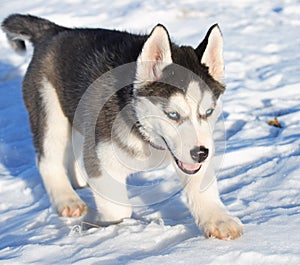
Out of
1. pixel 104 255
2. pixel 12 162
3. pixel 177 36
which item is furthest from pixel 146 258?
pixel 177 36

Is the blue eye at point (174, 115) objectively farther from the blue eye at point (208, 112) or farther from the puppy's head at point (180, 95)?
the blue eye at point (208, 112)

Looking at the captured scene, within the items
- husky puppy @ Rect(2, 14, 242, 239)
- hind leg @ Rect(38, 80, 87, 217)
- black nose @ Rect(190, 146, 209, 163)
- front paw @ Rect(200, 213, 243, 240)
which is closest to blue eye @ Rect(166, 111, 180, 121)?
husky puppy @ Rect(2, 14, 242, 239)

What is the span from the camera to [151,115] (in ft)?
12.1

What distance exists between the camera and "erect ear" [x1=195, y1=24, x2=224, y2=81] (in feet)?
12.3

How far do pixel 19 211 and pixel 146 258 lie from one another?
5.41ft

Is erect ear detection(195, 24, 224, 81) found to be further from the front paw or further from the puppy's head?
the front paw

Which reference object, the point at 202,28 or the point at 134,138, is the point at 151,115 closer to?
the point at 134,138

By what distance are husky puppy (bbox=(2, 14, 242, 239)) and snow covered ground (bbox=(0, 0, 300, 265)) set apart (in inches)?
8.2

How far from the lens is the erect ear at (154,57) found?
3.60 meters

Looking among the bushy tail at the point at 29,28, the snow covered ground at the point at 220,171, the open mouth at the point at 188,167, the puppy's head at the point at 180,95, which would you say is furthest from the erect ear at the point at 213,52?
the bushy tail at the point at 29,28

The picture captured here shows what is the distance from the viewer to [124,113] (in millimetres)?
3918

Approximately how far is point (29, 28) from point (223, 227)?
2752 mm

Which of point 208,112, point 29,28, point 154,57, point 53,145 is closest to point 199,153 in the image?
point 208,112

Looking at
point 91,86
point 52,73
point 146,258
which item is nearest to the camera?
point 146,258
